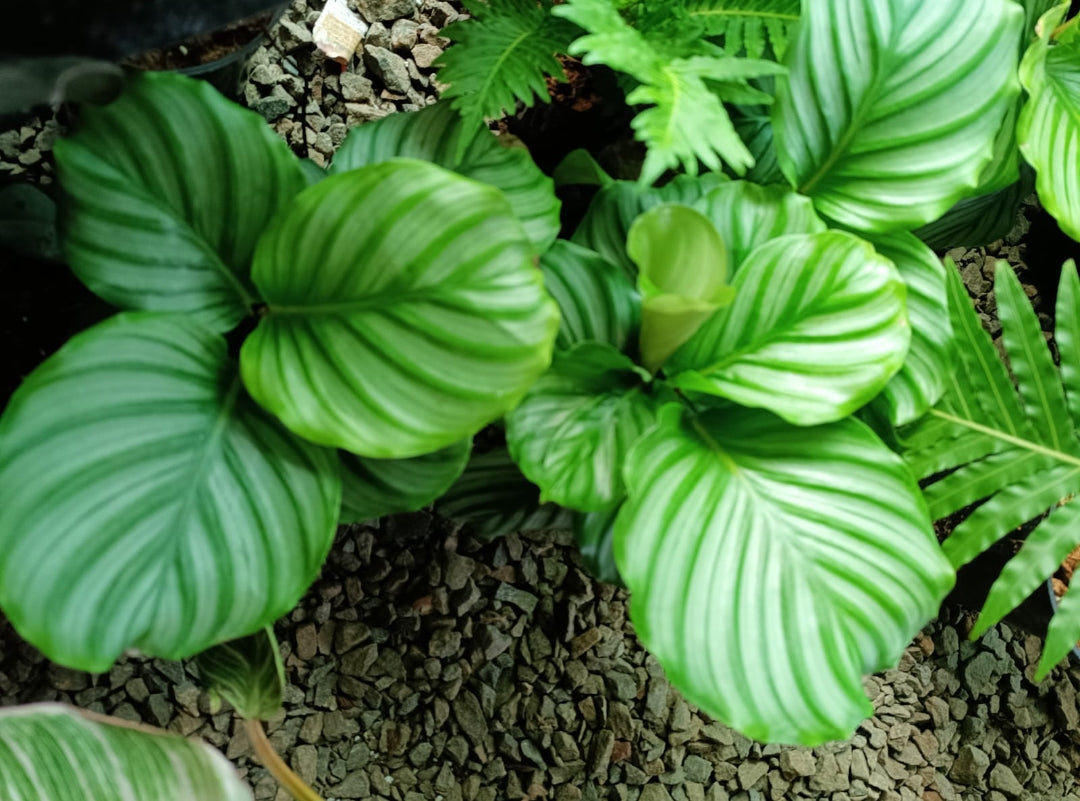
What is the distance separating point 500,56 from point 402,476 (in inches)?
17.0

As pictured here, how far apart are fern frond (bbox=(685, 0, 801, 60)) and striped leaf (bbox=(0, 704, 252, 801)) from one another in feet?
2.90

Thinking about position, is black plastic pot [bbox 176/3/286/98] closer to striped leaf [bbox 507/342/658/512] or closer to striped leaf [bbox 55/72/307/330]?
striped leaf [bbox 55/72/307/330]

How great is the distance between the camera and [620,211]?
951 millimetres

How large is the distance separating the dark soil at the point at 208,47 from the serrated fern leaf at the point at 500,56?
0.26m

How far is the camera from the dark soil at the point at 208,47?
0.99 meters

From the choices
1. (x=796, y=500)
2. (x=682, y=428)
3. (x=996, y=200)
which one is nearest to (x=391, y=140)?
(x=682, y=428)

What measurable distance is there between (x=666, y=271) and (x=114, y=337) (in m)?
0.49

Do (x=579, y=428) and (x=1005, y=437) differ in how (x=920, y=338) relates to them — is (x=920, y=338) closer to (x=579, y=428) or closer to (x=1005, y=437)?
(x=1005, y=437)

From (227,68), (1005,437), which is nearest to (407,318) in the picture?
(227,68)

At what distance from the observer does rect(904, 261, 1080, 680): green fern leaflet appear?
0.94 metres

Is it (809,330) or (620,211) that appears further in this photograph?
(620,211)

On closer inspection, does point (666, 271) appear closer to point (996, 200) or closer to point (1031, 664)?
point (996, 200)

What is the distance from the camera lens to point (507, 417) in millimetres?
803

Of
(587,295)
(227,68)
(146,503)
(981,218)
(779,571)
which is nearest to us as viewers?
(146,503)
